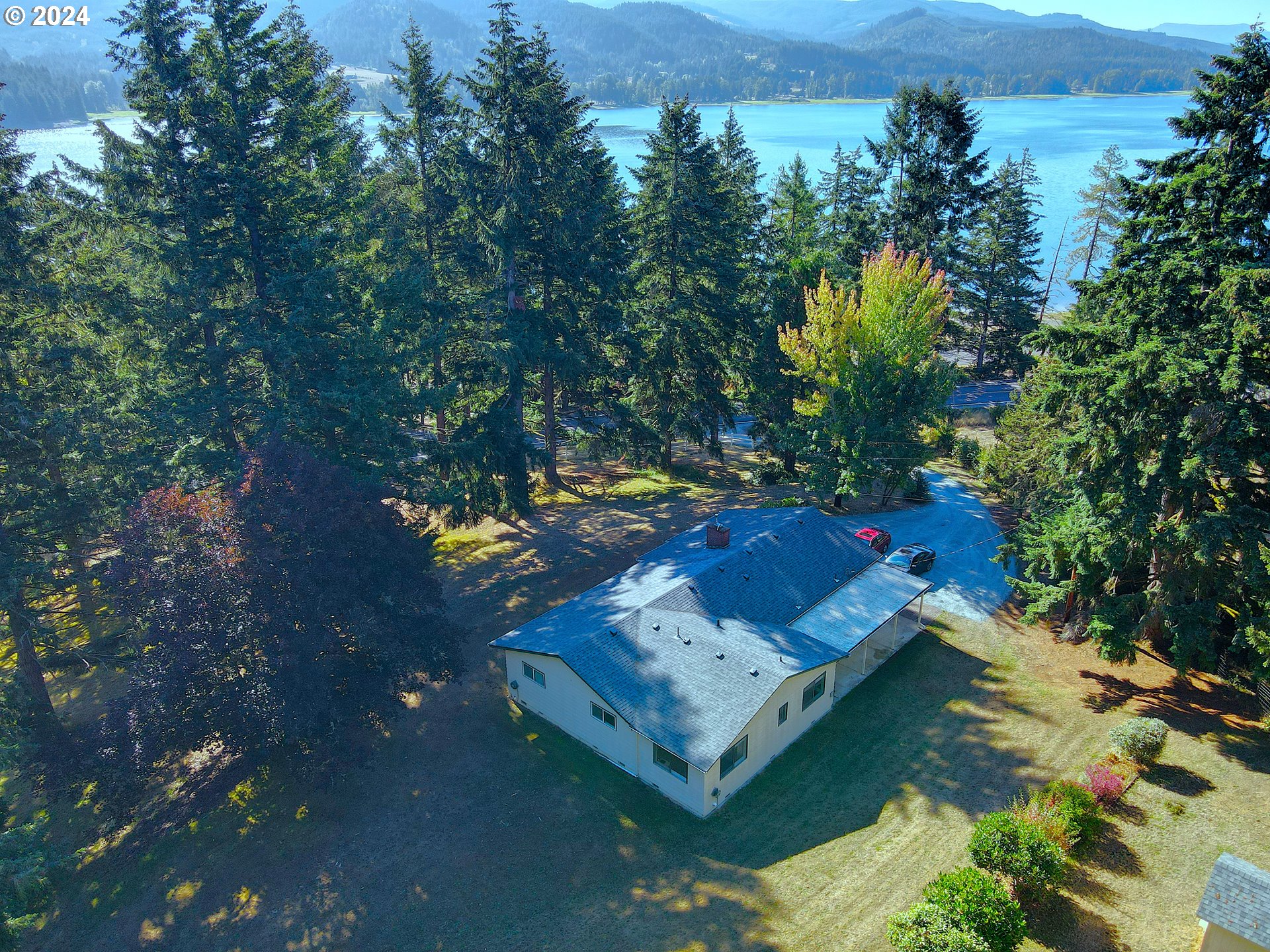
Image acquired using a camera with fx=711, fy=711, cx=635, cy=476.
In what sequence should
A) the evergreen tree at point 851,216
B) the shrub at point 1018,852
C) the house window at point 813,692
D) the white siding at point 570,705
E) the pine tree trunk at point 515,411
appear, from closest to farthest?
the shrub at point 1018,852, the white siding at point 570,705, the house window at point 813,692, the pine tree trunk at point 515,411, the evergreen tree at point 851,216

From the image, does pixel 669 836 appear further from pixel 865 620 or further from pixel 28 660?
pixel 28 660

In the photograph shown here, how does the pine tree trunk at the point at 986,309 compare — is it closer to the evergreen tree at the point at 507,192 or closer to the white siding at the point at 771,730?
the evergreen tree at the point at 507,192

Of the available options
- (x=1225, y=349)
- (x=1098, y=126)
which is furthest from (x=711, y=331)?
(x=1098, y=126)

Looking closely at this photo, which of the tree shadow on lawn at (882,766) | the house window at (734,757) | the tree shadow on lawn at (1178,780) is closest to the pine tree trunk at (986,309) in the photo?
the tree shadow on lawn at (882,766)

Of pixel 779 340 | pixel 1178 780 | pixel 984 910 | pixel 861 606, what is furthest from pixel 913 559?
pixel 984 910

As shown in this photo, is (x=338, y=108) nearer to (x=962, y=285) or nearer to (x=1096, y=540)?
(x=1096, y=540)

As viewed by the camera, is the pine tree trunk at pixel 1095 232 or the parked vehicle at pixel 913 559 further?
the pine tree trunk at pixel 1095 232
